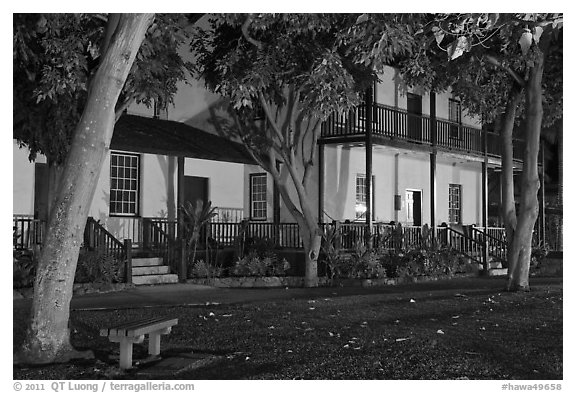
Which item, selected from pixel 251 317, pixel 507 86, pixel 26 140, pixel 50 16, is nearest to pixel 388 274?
pixel 507 86

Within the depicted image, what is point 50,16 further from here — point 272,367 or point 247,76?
point 272,367

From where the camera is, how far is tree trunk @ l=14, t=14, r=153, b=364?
7320mm

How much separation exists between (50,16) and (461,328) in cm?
727

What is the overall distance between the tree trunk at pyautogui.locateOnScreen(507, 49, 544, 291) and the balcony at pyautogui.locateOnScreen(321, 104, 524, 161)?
5411mm

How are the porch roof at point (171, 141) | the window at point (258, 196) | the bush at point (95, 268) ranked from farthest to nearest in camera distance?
the window at point (258, 196), the porch roof at point (171, 141), the bush at point (95, 268)

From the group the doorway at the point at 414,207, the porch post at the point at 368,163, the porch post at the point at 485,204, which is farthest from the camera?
the doorway at the point at 414,207

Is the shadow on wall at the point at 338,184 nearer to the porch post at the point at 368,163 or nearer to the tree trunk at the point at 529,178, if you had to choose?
the porch post at the point at 368,163

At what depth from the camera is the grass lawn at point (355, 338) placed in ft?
23.0

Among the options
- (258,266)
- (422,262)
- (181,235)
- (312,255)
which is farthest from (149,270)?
(422,262)

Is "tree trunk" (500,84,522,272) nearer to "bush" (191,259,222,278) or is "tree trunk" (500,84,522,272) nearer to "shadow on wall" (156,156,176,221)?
"bush" (191,259,222,278)

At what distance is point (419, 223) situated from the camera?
2361 centimetres

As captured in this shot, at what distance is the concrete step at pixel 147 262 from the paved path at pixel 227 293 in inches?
44.0

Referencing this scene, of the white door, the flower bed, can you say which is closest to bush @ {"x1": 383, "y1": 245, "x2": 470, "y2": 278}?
the flower bed

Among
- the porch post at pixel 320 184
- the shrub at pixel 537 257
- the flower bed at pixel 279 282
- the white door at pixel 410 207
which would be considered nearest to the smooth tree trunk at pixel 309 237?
the flower bed at pixel 279 282
